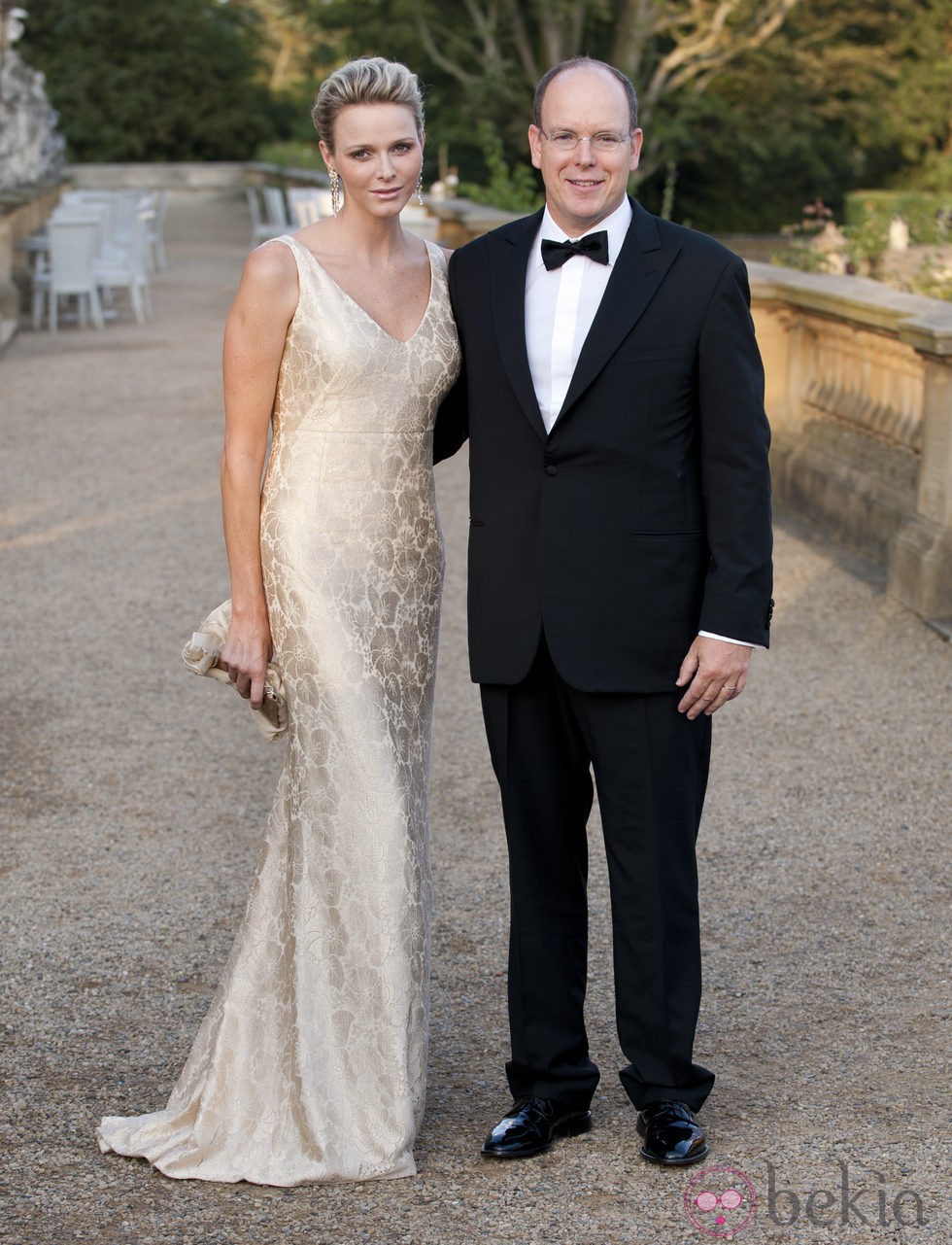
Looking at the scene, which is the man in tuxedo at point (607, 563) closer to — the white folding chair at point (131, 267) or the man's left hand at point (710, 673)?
the man's left hand at point (710, 673)

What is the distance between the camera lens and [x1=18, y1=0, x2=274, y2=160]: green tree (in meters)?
43.1

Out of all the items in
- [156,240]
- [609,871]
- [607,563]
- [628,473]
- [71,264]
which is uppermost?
[628,473]

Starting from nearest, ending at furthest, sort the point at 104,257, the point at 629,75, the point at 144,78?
the point at 104,257, the point at 629,75, the point at 144,78

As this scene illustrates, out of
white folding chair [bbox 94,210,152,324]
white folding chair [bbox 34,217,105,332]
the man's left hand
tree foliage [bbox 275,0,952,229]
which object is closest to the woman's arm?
the man's left hand

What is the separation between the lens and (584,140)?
2.89 metres

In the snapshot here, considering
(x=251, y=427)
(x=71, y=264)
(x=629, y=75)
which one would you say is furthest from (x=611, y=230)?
(x=629, y=75)

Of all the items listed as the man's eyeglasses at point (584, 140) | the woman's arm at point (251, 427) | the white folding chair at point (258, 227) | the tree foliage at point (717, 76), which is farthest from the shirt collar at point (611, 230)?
the tree foliage at point (717, 76)

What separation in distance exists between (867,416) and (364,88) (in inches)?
241

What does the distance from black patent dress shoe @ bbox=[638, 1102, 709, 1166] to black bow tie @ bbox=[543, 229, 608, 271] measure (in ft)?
5.21

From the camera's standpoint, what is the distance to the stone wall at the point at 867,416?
23.6ft

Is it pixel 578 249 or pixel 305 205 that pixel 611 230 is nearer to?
pixel 578 249

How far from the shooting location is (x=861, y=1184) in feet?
10.0

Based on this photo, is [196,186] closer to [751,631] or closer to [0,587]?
[0,587]

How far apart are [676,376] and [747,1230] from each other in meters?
1.50
